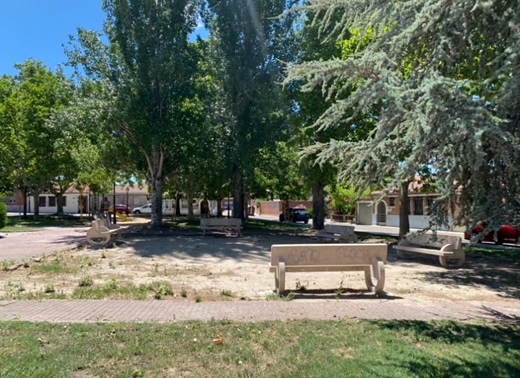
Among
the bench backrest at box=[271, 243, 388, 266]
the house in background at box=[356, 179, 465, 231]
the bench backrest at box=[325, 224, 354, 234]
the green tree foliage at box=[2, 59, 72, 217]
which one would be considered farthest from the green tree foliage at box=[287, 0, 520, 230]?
the green tree foliage at box=[2, 59, 72, 217]

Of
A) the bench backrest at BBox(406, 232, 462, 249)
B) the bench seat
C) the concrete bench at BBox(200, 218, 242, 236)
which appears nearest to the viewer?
the bench seat

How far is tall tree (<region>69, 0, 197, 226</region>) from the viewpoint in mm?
23188

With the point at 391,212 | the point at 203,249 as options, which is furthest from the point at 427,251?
the point at 391,212

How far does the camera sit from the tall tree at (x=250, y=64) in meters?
24.3

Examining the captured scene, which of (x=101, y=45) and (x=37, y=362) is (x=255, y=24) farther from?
(x=37, y=362)

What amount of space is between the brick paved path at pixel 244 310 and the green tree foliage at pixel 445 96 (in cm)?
212

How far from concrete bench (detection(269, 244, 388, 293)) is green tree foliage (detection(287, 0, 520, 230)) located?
2.38 metres

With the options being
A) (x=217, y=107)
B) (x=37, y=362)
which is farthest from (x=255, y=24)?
(x=37, y=362)

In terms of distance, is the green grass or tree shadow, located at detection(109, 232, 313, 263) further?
tree shadow, located at detection(109, 232, 313, 263)

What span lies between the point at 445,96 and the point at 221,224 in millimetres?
18714

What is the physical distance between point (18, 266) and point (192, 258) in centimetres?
460

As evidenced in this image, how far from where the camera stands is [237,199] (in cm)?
2886

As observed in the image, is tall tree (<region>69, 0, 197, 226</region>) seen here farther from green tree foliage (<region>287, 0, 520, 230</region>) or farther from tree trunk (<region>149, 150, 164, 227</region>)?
green tree foliage (<region>287, 0, 520, 230</region>)

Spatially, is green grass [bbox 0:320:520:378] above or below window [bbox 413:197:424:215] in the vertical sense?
below
